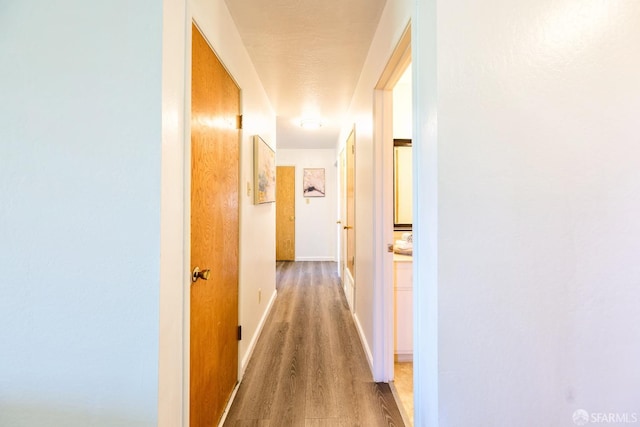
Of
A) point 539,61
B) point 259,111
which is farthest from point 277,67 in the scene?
point 539,61

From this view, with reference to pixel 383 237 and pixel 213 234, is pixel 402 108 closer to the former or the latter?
pixel 383 237

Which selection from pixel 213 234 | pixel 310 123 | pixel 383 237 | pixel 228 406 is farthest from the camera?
pixel 310 123

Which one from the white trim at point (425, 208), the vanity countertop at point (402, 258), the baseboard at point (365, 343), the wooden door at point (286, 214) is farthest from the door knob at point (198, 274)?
the wooden door at point (286, 214)

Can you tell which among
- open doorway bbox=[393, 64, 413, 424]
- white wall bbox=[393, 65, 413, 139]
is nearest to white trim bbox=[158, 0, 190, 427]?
open doorway bbox=[393, 64, 413, 424]

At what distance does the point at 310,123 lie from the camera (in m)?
3.65

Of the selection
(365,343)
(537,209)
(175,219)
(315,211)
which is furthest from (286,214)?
(537,209)

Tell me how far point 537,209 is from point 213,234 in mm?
1370

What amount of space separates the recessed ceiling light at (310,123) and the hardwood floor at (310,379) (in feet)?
7.94

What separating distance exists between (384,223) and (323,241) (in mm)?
3924

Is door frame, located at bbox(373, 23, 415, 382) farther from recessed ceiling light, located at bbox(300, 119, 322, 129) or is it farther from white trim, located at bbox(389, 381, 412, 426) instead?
Result: recessed ceiling light, located at bbox(300, 119, 322, 129)

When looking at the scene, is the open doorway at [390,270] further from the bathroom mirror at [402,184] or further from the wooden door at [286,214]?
the wooden door at [286,214]

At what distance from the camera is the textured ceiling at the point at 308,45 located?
5.08 ft

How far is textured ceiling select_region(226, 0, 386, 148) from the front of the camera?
1.55 metres

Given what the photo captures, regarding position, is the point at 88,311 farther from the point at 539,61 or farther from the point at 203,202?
the point at 539,61
